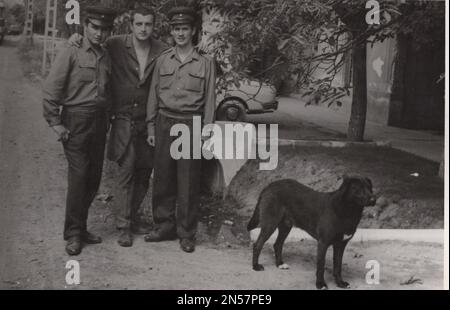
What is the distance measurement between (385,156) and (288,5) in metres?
3.16

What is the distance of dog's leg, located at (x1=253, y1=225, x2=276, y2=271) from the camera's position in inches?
196

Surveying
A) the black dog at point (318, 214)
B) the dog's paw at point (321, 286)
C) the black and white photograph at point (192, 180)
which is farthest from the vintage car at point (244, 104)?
the dog's paw at point (321, 286)

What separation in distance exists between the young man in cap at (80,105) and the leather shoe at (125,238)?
326 millimetres

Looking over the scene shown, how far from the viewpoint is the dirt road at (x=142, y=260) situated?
4.67 meters

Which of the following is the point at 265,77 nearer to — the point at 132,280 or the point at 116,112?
the point at 116,112

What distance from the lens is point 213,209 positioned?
23.4 feet

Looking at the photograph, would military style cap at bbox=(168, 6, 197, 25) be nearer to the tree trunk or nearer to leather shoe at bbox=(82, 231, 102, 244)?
leather shoe at bbox=(82, 231, 102, 244)

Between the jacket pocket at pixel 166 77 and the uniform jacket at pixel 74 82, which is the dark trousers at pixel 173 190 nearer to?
the jacket pocket at pixel 166 77

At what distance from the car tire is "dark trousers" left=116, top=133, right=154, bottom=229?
5.81 metres

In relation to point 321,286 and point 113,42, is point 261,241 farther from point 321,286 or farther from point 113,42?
point 113,42

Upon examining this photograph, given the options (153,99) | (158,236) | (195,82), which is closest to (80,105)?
(153,99)

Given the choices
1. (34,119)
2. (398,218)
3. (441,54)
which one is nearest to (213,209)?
(398,218)

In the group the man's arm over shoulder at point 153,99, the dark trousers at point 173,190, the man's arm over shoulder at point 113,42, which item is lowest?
the dark trousers at point 173,190

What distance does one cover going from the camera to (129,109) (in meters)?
5.53
